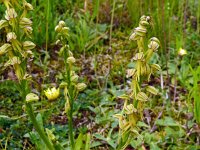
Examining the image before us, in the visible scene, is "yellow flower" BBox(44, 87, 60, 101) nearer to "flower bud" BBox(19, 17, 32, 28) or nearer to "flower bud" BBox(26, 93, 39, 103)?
"flower bud" BBox(26, 93, 39, 103)

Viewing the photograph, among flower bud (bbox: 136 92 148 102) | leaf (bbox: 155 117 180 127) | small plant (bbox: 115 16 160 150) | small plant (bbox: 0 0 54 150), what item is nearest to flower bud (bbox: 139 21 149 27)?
small plant (bbox: 115 16 160 150)

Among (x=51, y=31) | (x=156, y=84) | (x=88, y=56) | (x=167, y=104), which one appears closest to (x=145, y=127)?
(x=167, y=104)

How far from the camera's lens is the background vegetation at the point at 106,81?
2107mm

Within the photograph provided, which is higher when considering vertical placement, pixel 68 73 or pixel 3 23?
pixel 3 23

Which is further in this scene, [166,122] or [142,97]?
[166,122]

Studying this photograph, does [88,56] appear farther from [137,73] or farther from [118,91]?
[137,73]

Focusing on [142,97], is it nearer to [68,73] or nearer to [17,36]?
[68,73]

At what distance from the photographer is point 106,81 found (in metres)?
2.49

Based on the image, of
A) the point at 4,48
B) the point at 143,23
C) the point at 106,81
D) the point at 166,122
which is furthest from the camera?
the point at 106,81

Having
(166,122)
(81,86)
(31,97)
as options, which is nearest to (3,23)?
(31,97)

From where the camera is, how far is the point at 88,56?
9.25ft

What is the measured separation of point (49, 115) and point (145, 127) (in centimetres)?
49

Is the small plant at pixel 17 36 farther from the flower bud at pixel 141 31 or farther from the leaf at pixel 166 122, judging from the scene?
the leaf at pixel 166 122

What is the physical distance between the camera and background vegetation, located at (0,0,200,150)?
2.11 meters
